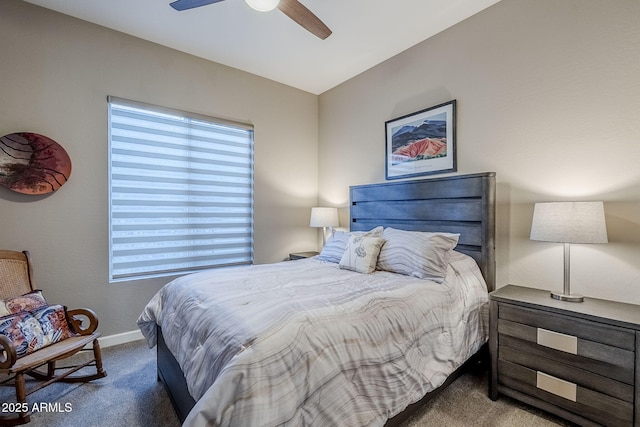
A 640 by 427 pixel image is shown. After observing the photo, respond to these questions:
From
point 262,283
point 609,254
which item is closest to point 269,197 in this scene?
point 262,283

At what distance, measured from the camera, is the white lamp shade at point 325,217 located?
3674 millimetres

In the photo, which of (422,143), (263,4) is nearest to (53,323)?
(263,4)

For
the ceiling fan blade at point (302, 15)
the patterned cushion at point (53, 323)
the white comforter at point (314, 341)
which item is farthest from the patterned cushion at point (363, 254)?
the patterned cushion at point (53, 323)

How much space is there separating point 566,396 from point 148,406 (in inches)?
100

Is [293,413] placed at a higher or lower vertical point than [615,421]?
higher

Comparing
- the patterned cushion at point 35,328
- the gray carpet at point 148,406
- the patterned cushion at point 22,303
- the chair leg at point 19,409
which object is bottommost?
the gray carpet at point 148,406

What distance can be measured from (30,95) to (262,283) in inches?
100

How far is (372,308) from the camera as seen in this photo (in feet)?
4.95

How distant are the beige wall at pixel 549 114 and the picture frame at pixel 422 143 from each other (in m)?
0.09

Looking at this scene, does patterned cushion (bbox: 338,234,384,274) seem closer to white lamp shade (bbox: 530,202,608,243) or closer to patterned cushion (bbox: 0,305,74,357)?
white lamp shade (bbox: 530,202,608,243)

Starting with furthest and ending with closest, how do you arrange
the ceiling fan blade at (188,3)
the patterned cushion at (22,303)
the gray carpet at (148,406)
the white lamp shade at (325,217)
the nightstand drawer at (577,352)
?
the white lamp shade at (325,217)
the patterned cushion at (22,303)
the ceiling fan blade at (188,3)
the gray carpet at (148,406)
the nightstand drawer at (577,352)

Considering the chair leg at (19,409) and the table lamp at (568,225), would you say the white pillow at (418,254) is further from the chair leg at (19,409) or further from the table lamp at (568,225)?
the chair leg at (19,409)

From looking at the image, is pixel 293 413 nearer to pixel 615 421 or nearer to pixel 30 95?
pixel 615 421

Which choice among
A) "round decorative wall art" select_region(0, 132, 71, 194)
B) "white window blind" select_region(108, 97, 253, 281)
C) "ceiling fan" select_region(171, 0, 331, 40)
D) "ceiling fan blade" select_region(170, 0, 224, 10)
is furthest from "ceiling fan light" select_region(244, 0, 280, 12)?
"round decorative wall art" select_region(0, 132, 71, 194)
